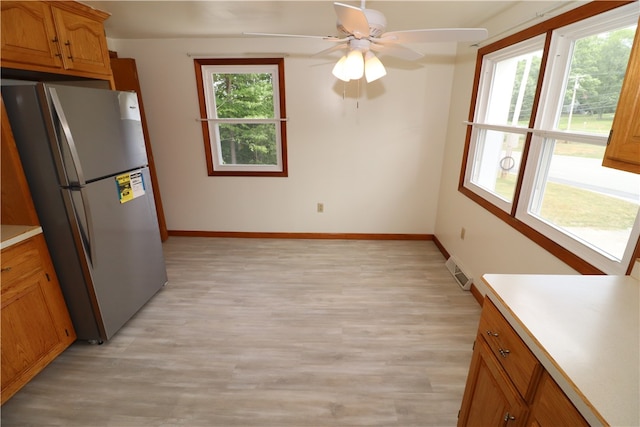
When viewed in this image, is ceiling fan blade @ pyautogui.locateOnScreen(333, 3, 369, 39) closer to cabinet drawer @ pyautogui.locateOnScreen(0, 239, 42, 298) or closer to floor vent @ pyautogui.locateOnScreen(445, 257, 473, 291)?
cabinet drawer @ pyautogui.locateOnScreen(0, 239, 42, 298)

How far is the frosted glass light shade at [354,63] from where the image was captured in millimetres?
1612

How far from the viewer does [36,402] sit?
1.70 m

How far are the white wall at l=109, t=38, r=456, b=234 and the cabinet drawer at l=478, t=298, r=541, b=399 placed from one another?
104 inches

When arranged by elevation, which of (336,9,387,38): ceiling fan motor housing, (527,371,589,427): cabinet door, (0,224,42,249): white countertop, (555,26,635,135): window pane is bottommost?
(527,371,589,427): cabinet door

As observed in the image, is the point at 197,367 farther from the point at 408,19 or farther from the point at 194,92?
the point at 408,19

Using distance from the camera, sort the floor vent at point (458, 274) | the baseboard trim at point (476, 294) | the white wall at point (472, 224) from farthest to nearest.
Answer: the floor vent at point (458, 274)
the baseboard trim at point (476, 294)
the white wall at point (472, 224)

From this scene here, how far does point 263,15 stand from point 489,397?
2936 mm

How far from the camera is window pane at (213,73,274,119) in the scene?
346 centimetres

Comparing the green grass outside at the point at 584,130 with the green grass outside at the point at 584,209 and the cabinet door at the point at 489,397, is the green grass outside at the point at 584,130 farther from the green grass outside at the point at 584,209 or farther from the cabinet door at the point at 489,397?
the cabinet door at the point at 489,397

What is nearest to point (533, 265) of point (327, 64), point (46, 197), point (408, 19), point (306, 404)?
point (306, 404)

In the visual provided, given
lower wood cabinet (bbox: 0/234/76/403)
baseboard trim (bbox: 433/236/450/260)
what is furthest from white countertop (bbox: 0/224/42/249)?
baseboard trim (bbox: 433/236/450/260)

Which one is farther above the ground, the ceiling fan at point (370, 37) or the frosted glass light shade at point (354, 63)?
the ceiling fan at point (370, 37)

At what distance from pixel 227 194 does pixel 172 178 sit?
72 cm

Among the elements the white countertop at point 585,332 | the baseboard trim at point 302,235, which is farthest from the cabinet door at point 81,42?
the white countertop at point 585,332
